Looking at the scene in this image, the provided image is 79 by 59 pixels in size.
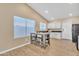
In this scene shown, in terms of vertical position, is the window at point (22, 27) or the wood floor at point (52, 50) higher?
the window at point (22, 27)

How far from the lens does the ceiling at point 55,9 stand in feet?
11.6

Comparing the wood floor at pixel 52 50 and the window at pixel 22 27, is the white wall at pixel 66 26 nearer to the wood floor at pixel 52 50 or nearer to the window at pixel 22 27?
the wood floor at pixel 52 50

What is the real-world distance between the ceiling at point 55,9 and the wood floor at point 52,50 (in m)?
0.90

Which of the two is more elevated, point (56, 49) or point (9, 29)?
point (9, 29)

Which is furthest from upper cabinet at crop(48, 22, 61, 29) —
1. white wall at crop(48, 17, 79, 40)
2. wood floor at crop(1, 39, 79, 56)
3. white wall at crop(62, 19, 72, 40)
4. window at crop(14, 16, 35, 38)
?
window at crop(14, 16, 35, 38)

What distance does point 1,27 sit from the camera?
11.6ft

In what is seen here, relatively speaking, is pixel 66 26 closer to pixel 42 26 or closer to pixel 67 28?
pixel 67 28

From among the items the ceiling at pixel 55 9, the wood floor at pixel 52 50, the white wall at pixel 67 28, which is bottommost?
the wood floor at pixel 52 50

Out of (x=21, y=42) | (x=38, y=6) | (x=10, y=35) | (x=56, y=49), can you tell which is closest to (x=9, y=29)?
(x=10, y=35)

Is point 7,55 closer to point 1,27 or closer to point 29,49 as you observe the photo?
point 29,49

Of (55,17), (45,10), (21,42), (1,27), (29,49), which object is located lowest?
(29,49)

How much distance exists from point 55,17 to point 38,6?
2.35 feet

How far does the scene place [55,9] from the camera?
375cm

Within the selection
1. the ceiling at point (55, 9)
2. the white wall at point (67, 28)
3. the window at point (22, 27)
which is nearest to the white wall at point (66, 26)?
the white wall at point (67, 28)
